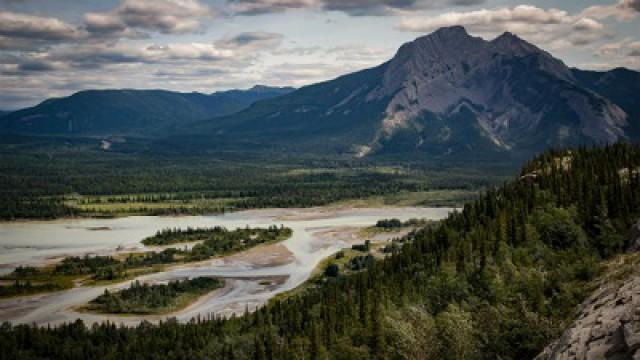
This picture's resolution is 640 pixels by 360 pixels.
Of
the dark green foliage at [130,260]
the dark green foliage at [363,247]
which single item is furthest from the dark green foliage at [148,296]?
the dark green foliage at [363,247]

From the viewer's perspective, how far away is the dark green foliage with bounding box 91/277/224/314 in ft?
442

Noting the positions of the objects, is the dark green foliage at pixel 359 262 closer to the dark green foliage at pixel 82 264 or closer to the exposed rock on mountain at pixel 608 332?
the dark green foliage at pixel 82 264

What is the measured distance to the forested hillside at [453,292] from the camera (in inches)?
2589

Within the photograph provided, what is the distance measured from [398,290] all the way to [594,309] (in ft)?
173

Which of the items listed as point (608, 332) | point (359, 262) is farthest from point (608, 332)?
point (359, 262)

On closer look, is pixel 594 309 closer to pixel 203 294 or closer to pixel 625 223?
pixel 625 223

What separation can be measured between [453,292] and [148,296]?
72966 millimetres

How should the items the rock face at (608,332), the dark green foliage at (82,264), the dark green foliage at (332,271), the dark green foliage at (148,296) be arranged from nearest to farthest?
the rock face at (608,332) → the dark green foliage at (148,296) → the dark green foliage at (332,271) → the dark green foliage at (82,264)

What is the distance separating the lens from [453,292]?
86750 mm

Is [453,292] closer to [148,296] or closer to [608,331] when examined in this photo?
[608,331]

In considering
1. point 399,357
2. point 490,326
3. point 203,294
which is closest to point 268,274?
point 203,294

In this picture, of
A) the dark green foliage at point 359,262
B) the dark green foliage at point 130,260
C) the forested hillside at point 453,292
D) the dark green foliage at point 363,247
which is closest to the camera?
the forested hillside at point 453,292

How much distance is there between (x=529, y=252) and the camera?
95.4 metres

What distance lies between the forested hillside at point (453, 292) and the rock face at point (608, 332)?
13680 millimetres
